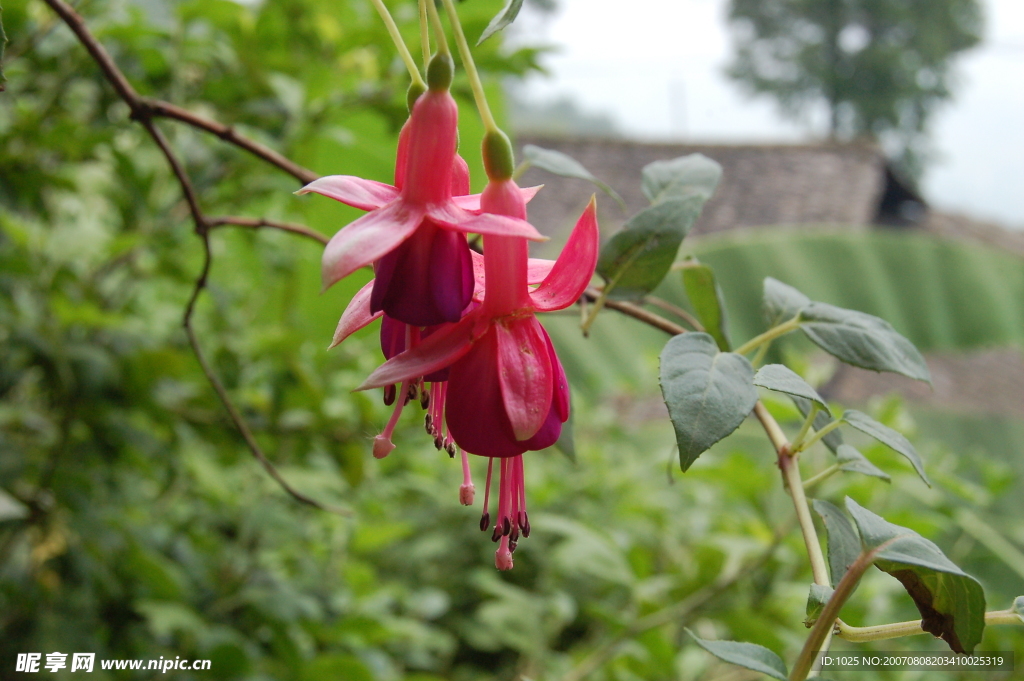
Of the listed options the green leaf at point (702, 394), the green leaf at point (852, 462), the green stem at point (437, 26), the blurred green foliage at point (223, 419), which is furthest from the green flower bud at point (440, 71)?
the blurred green foliage at point (223, 419)

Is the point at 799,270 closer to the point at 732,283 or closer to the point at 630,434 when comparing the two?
the point at 732,283

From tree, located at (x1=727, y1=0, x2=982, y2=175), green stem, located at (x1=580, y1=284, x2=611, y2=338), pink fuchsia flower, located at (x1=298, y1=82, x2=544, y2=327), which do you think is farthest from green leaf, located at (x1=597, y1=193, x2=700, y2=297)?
tree, located at (x1=727, y1=0, x2=982, y2=175)

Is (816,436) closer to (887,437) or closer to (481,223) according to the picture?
(887,437)

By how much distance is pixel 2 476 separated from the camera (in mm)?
658

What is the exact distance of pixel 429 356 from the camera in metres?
0.22

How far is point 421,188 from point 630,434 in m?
1.57

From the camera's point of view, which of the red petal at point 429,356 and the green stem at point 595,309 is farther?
the green stem at point 595,309

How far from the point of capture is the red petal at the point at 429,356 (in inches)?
8.4

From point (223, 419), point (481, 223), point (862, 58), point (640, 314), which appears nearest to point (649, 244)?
point (640, 314)

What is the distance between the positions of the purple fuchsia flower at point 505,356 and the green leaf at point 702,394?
37mm

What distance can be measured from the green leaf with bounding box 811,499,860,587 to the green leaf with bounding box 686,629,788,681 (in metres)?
0.03

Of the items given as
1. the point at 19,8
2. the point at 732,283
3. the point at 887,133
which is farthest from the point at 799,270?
the point at 887,133

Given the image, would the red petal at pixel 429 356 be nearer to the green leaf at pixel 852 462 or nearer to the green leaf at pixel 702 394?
the green leaf at pixel 702 394

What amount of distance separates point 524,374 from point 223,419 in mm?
655
